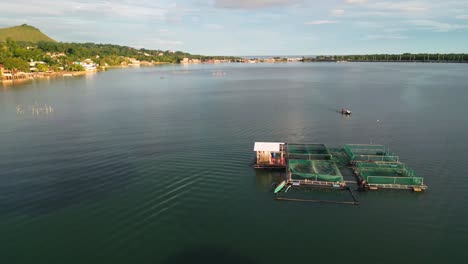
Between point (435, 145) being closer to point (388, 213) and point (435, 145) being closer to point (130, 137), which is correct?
point (388, 213)

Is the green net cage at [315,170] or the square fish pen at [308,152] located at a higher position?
the square fish pen at [308,152]

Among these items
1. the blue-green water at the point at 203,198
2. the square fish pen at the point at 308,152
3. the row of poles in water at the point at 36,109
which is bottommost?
the blue-green water at the point at 203,198

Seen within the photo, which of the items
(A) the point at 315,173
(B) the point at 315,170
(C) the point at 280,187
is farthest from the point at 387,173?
(C) the point at 280,187

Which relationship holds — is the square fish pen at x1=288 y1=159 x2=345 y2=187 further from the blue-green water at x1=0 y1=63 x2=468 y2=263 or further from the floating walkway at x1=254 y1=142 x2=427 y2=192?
the blue-green water at x1=0 y1=63 x2=468 y2=263

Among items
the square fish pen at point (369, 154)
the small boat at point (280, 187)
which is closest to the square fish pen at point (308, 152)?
the square fish pen at point (369, 154)

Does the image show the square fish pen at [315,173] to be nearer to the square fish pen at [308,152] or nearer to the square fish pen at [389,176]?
the square fish pen at [308,152]

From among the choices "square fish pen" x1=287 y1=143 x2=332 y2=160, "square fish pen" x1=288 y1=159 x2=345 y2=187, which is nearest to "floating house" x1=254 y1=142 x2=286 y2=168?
"square fish pen" x1=288 y1=159 x2=345 y2=187

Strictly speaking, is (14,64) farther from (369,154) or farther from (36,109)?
(369,154)
